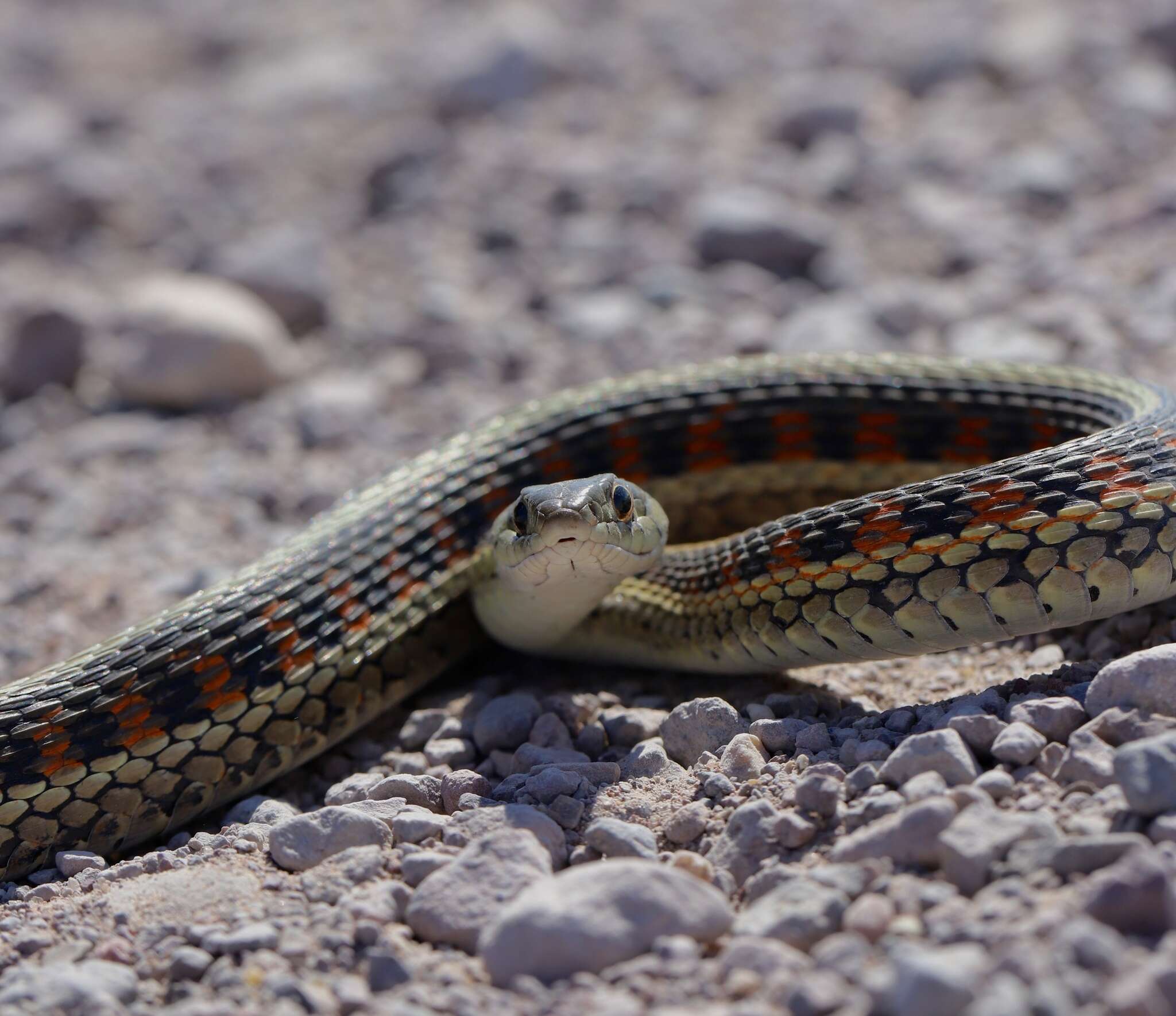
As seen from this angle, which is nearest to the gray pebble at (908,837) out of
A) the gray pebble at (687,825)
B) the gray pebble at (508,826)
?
the gray pebble at (687,825)

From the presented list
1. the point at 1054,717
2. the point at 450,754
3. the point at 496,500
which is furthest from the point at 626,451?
the point at 1054,717

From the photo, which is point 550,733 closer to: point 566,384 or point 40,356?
point 566,384

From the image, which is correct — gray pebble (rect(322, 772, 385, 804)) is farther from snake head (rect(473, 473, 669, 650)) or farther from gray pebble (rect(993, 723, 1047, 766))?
gray pebble (rect(993, 723, 1047, 766))

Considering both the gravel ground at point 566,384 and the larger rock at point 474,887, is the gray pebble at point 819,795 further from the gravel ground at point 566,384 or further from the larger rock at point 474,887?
the larger rock at point 474,887

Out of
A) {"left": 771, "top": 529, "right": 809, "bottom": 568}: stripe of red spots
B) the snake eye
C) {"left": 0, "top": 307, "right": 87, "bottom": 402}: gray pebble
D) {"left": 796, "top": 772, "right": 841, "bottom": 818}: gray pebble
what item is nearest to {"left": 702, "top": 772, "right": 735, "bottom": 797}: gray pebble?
{"left": 796, "top": 772, "right": 841, "bottom": 818}: gray pebble

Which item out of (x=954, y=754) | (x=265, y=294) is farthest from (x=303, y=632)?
(x=265, y=294)

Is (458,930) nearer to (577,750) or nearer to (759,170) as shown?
Answer: (577,750)

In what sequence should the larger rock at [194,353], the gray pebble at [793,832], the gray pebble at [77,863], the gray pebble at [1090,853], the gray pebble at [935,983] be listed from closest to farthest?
the gray pebble at [935,983] → the gray pebble at [1090,853] → the gray pebble at [793,832] → the gray pebble at [77,863] → the larger rock at [194,353]
